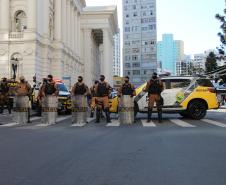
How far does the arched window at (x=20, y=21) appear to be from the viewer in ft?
159

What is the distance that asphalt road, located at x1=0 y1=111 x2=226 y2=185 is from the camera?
605cm

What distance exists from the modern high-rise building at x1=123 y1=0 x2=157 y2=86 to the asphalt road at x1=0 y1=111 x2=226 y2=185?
5459 inches

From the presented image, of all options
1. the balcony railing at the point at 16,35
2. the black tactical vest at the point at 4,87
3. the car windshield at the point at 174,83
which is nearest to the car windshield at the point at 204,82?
the car windshield at the point at 174,83

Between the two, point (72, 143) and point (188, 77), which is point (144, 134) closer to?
point (72, 143)

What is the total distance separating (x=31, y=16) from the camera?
153 feet

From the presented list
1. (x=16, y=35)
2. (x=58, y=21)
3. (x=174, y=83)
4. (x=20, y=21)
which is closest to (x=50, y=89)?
(x=174, y=83)

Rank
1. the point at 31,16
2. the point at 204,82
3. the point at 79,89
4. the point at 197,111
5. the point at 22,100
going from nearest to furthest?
the point at 79,89, the point at 22,100, the point at 197,111, the point at 204,82, the point at 31,16

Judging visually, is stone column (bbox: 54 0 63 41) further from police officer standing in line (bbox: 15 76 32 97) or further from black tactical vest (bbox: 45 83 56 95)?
black tactical vest (bbox: 45 83 56 95)

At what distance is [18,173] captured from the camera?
21.2 feet

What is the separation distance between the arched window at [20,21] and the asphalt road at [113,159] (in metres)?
A: 38.8

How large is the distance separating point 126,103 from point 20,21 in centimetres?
3525

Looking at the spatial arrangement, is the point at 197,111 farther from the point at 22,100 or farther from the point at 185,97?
the point at 22,100

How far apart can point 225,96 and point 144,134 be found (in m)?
43.3

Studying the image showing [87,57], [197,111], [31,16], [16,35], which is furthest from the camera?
[87,57]
